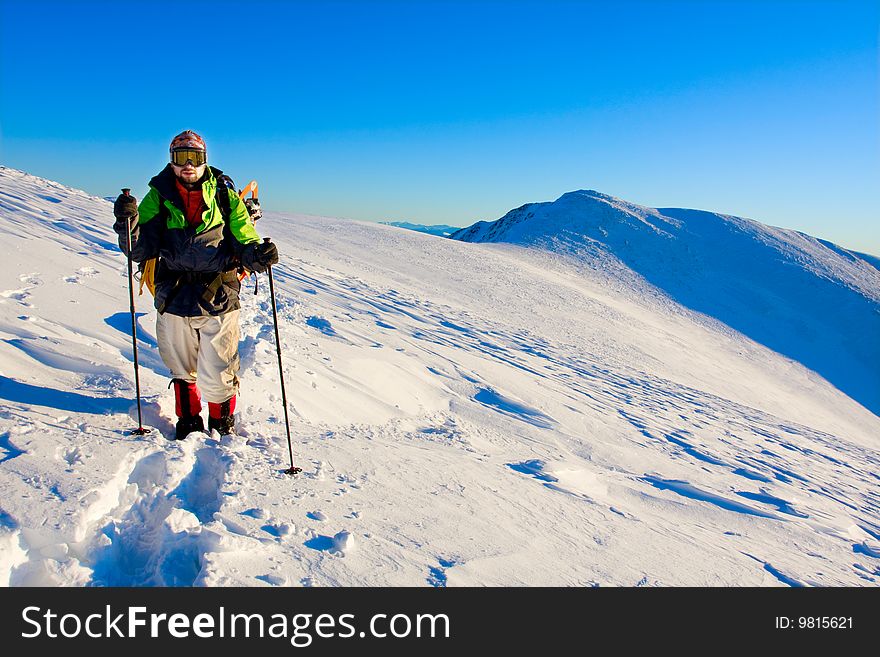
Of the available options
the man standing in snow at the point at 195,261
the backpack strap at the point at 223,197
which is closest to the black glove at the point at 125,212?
the man standing in snow at the point at 195,261

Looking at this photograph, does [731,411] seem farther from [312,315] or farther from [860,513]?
[312,315]

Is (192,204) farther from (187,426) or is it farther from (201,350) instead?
(187,426)

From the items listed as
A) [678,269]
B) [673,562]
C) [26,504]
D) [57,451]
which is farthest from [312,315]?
[678,269]

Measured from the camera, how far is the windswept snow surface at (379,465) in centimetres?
275

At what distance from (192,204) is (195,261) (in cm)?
41

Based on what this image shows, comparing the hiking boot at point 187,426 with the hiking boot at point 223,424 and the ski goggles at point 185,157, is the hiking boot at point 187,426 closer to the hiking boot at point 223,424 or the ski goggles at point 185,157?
the hiking boot at point 223,424

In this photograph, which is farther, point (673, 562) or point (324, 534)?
point (673, 562)

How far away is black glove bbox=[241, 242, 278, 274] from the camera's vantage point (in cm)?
365

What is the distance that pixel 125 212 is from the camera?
3561mm

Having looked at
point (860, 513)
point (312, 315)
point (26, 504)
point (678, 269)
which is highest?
point (678, 269)

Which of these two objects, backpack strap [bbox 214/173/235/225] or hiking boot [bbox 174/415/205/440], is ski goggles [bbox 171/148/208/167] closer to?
backpack strap [bbox 214/173/235/225]

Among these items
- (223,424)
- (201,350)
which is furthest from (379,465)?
(201,350)
